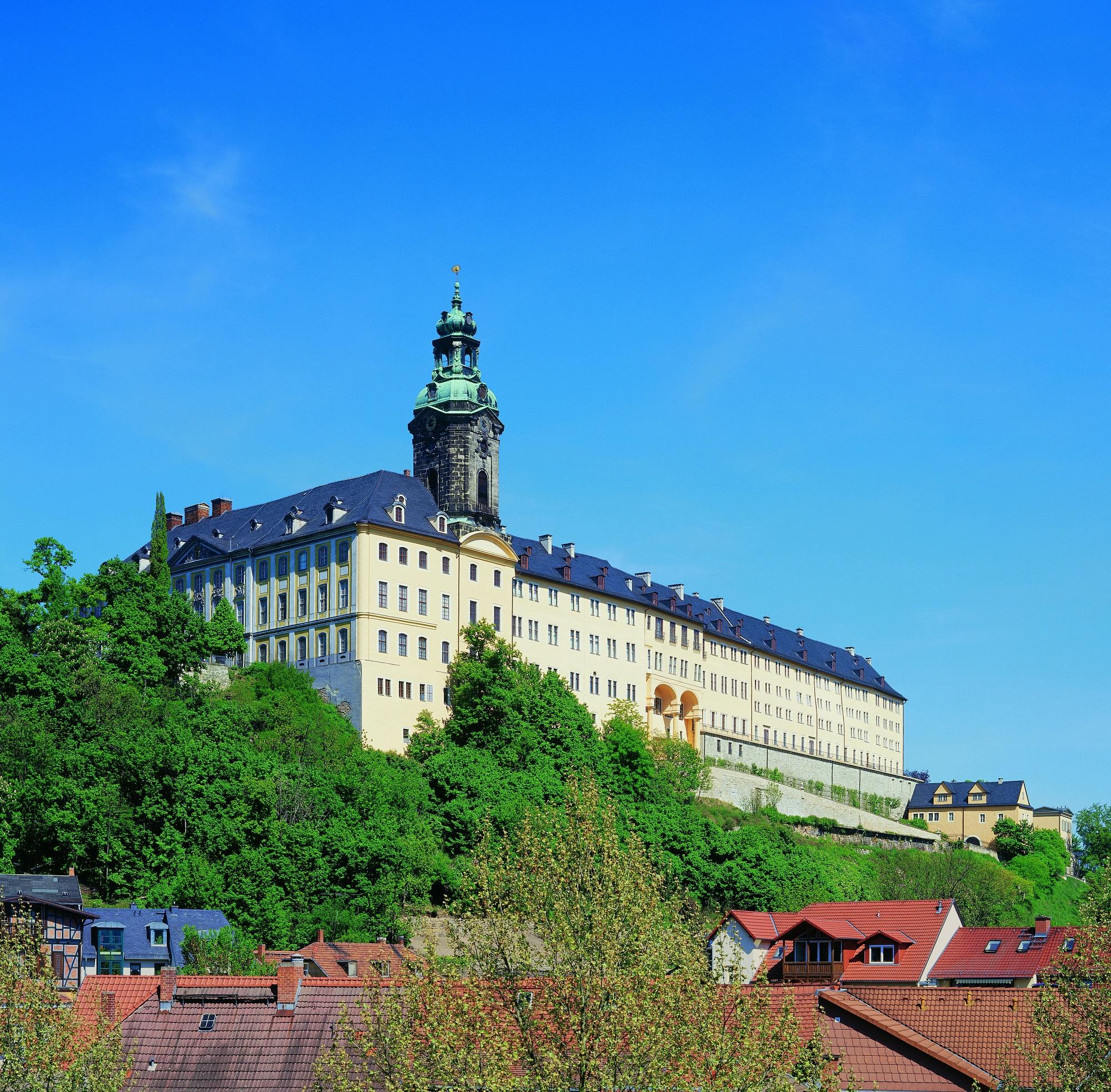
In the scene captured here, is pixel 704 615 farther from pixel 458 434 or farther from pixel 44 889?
pixel 44 889

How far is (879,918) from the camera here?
230 ft

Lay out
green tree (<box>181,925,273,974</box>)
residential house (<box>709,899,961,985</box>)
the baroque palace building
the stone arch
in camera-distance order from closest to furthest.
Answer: green tree (<box>181,925,273,974</box>), residential house (<box>709,899,961,985</box>), the baroque palace building, the stone arch

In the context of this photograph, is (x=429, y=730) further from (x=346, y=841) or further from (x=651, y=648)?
(x=651, y=648)

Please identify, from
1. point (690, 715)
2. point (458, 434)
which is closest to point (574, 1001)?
point (458, 434)

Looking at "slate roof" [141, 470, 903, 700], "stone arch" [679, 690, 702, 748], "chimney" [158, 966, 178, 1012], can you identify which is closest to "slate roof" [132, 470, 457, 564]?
"slate roof" [141, 470, 903, 700]

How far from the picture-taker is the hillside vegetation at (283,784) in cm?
6931

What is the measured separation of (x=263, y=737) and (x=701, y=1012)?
57.1 m

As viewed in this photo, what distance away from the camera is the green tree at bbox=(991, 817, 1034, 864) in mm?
131250

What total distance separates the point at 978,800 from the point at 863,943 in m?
78.2

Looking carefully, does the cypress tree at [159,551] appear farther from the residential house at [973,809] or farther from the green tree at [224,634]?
the residential house at [973,809]

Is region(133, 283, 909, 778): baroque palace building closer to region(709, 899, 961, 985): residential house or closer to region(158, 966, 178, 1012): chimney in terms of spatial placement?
region(709, 899, 961, 985): residential house

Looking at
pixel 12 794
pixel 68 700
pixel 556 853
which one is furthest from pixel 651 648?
pixel 556 853

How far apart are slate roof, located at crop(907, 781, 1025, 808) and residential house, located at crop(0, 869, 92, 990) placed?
9582cm

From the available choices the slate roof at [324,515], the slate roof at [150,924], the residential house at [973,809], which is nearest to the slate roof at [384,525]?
the slate roof at [324,515]
